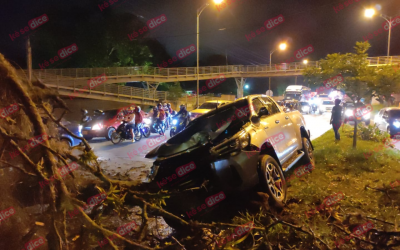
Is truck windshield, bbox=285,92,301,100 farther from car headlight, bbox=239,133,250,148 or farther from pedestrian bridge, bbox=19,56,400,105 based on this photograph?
car headlight, bbox=239,133,250,148

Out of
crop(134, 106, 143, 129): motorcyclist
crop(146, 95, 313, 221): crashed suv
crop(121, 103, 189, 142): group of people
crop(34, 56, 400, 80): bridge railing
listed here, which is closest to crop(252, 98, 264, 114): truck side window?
crop(146, 95, 313, 221): crashed suv

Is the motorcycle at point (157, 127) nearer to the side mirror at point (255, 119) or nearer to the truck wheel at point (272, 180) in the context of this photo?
the side mirror at point (255, 119)

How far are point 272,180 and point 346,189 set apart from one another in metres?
2.05

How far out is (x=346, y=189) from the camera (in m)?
6.02

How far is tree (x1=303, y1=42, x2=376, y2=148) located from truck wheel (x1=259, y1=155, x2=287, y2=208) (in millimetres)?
4642

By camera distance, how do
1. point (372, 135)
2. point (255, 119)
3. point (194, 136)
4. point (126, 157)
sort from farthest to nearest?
1. point (372, 135)
2. point (126, 157)
3. point (194, 136)
4. point (255, 119)

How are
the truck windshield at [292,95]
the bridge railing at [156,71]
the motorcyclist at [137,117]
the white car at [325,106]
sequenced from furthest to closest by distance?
the truck windshield at [292,95] < the white car at [325,106] < the bridge railing at [156,71] < the motorcyclist at [137,117]

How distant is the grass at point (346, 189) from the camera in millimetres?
4359

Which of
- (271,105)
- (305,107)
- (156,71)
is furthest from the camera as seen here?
(156,71)

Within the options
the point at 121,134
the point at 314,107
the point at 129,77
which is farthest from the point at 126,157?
the point at 314,107

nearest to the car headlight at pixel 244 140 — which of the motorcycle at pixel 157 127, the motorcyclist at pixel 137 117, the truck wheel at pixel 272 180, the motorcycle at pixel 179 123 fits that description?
the truck wheel at pixel 272 180

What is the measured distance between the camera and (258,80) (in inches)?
2623

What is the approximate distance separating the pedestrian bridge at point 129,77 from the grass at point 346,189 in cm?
1634

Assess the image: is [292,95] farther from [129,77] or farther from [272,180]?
[272,180]
